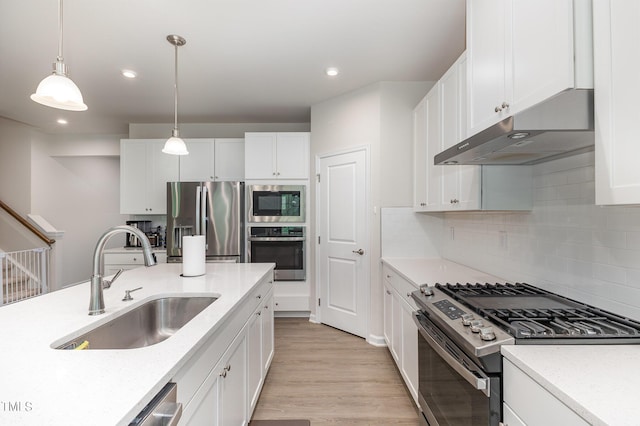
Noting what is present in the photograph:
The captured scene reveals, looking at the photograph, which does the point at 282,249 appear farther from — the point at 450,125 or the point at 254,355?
the point at 450,125

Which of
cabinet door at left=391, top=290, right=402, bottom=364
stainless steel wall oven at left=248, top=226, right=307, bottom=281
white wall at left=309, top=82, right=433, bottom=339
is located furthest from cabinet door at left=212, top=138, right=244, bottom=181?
cabinet door at left=391, top=290, right=402, bottom=364

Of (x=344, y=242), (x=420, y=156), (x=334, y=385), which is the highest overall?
(x=420, y=156)

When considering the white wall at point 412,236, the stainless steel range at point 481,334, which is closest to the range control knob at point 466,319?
the stainless steel range at point 481,334

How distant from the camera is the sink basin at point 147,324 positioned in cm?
126

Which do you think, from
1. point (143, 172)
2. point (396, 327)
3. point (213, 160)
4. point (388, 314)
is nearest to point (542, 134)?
point (396, 327)

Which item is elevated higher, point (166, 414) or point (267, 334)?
point (166, 414)

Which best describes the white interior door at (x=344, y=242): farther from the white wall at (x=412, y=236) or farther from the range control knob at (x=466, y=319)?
the range control knob at (x=466, y=319)

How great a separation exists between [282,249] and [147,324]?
234 centimetres

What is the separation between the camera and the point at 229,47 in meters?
2.52

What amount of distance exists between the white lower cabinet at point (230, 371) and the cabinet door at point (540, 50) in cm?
157

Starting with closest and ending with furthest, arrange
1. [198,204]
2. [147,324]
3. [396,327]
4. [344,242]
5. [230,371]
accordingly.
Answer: [230,371]
[147,324]
[396,327]
[344,242]
[198,204]

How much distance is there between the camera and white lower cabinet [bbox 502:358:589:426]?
774mm

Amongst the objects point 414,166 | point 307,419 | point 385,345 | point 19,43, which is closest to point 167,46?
point 19,43

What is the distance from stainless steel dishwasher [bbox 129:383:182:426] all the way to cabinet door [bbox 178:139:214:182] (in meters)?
3.68
